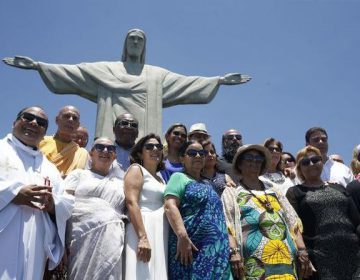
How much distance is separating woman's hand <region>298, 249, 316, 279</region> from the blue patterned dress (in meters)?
0.83

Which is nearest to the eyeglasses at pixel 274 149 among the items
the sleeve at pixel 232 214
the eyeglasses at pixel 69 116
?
the sleeve at pixel 232 214

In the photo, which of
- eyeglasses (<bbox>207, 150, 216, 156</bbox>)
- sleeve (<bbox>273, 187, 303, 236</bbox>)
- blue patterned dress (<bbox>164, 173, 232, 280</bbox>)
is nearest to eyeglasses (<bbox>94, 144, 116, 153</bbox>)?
blue patterned dress (<bbox>164, 173, 232, 280</bbox>)

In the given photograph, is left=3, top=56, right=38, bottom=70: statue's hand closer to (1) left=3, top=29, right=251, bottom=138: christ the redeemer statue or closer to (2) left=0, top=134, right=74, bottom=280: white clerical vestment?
(1) left=3, top=29, right=251, bottom=138: christ the redeemer statue

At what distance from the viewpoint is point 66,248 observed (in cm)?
423

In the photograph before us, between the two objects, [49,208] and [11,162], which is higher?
[11,162]

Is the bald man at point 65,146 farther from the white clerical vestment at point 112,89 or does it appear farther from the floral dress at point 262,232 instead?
the white clerical vestment at point 112,89

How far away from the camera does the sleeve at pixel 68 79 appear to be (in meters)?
9.06

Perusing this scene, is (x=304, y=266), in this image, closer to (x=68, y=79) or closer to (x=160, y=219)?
(x=160, y=219)

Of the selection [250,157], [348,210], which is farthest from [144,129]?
[348,210]

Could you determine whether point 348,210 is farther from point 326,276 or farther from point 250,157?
point 250,157

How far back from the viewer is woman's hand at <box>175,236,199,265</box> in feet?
13.4

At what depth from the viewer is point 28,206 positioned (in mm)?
4055

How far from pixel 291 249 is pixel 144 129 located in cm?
504

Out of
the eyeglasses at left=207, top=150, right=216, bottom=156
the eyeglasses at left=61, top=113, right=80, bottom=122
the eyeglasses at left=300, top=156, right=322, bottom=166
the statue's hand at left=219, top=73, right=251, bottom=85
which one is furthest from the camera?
the statue's hand at left=219, top=73, right=251, bottom=85
